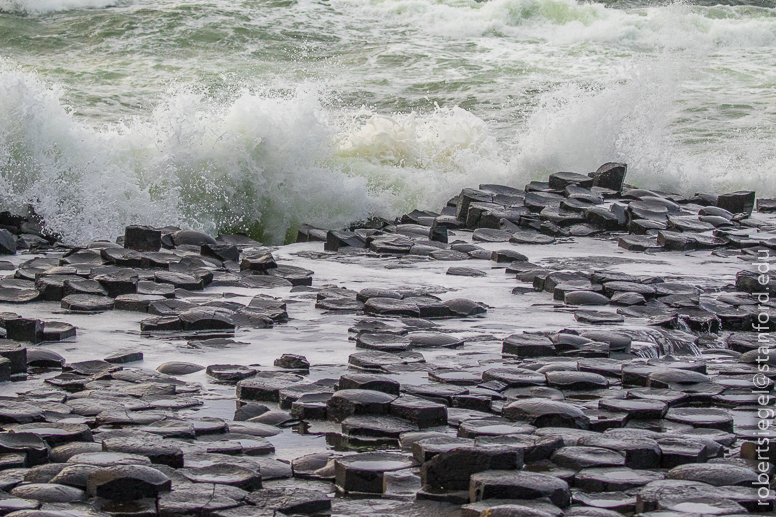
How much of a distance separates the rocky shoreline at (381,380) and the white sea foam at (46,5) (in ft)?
45.7

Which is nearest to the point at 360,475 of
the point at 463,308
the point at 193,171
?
the point at 463,308

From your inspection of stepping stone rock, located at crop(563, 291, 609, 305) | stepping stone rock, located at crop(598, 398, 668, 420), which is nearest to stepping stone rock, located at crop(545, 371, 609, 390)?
stepping stone rock, located at crop(598, 398, 668, 420)

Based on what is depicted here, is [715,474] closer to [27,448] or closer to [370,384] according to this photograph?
[370,384]

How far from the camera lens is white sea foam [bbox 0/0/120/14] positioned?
18625mm

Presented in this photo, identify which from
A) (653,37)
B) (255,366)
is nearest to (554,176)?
(255,366)

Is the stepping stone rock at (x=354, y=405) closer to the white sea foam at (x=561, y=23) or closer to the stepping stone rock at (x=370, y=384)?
the stepping stone rock at (x=370, y=384)

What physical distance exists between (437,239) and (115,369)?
3.94 metres

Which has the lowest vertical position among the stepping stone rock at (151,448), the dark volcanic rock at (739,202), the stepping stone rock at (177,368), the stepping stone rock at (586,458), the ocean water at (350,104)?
the stepping stone rock at (177,368)

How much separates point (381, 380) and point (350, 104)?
1211 cm

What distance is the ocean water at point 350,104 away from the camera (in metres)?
7.94

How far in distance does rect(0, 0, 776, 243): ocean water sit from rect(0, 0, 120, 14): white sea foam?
5 centimetres

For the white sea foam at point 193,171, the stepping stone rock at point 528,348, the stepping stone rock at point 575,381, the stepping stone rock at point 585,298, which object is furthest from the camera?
the white sea foam at point 193,171

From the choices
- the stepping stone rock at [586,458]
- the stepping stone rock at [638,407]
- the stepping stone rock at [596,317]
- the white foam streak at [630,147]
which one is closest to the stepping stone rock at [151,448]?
the stepping stone rock at [586,458]

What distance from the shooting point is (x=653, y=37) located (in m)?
20.7
